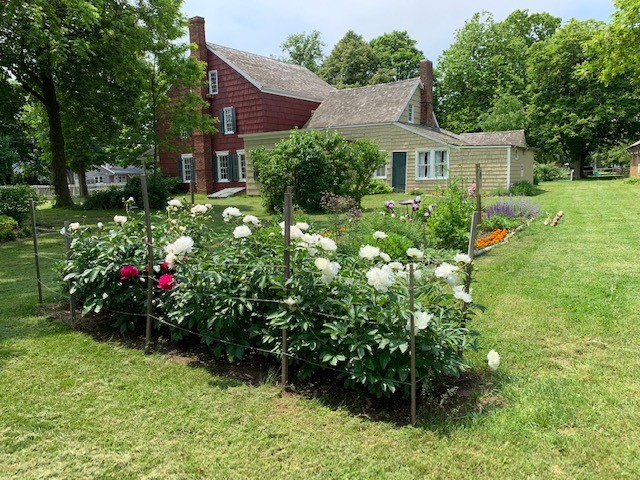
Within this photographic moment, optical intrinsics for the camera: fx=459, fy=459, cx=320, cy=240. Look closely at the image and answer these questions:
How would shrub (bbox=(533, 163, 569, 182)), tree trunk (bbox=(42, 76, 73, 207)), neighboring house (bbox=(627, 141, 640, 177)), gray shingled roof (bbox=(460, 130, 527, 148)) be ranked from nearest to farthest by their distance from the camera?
tree trunk (bbox=(42, 76, 73, 207)), gray shingled roof (bbox=(460, 130, 527, 148)), shrub (bbox=(533, 163, 569, 182)), neighboring house (bbox=(627, 141, 640, 177))

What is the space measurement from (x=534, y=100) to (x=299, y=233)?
3938 cm

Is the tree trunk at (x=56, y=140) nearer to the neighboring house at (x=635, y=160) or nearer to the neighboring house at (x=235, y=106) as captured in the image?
the neighboring house at (x=235, y=106)

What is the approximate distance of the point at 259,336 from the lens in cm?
370

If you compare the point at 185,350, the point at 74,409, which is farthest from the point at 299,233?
the point at 74,409

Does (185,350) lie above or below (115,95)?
below

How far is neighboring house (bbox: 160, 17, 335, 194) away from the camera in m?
25.1

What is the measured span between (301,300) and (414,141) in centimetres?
2053

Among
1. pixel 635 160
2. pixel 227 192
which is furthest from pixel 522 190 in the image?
pixel 635 160

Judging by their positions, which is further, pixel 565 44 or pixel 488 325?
pixel 565 44

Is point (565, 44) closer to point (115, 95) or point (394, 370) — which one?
point (115, 95)

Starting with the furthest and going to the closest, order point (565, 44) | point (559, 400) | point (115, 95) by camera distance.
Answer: point (565, 44) < point (115, 95) < point (559, 400)

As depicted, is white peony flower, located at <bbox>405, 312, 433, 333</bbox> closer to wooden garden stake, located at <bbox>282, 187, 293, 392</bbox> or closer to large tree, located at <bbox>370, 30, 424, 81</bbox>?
wooden garden stake, located at <bbox>282, 187, 293, 392</bbox>

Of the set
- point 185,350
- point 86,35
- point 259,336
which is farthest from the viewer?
point 86,35

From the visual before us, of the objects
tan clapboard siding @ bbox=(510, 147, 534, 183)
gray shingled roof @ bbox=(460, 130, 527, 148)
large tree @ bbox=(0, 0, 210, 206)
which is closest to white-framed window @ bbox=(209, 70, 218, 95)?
large tree @ bbox=(0, 0, 210, 206)
